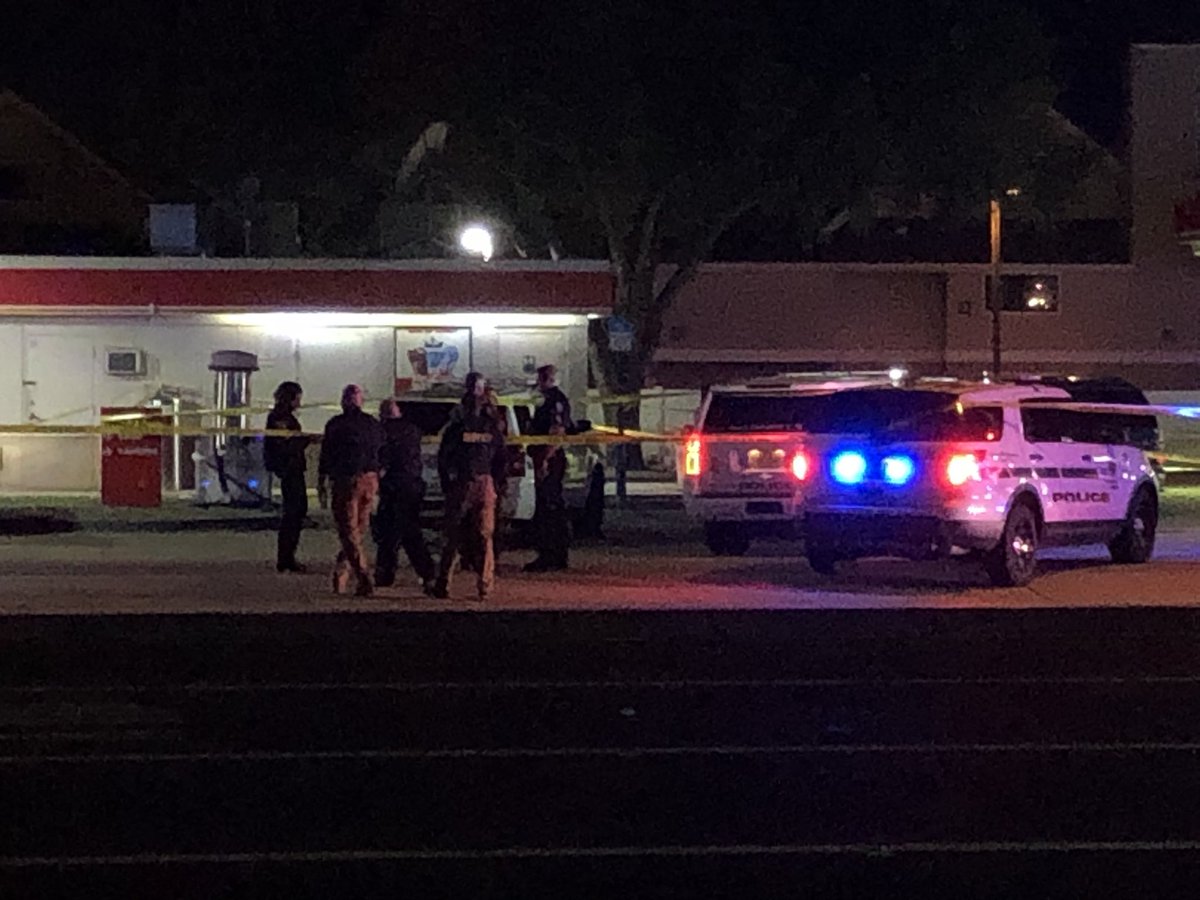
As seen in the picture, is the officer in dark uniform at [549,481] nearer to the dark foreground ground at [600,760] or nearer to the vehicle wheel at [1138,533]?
the dark foreground ground at [600,760]

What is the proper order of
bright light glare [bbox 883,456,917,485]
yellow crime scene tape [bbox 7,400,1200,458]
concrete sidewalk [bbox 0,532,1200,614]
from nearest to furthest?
concrete sidewalk [bbox 0,532,1200,614]
bright light glare [bbox 883,456,917,485]
yellow crime scene tape [bbox 7,400,1200,458]

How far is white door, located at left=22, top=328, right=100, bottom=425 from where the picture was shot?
31.2m

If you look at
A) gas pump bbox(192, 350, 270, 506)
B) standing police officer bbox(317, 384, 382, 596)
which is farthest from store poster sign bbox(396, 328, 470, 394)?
standing police officer bbox(317, 384, 382, 596)

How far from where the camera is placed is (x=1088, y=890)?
8109 millimetres

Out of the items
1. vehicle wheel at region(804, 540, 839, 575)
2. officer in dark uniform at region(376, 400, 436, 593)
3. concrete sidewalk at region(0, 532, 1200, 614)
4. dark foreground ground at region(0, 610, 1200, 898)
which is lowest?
dark foreground ground at region(0, 610, 1200, 898)

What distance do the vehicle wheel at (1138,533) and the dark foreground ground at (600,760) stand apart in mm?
4494

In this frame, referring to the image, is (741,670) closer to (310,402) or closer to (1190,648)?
(1190,648)

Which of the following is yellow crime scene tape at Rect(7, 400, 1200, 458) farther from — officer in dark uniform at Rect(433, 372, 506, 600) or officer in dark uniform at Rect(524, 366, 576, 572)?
officer in dark uniform at Rect(433, 372, 506, 600)

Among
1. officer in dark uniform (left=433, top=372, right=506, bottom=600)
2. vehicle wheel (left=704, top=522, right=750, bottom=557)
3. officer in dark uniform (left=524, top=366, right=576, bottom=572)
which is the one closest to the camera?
officer in dark uniform (left=433, top=372, right=506, bottom=600)

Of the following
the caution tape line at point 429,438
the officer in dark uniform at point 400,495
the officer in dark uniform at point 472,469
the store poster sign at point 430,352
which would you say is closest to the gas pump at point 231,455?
the caution tape line at point 429,438

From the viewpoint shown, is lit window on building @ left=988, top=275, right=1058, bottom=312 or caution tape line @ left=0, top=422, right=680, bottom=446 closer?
caution tape line @ left=0, top=422, right=680, bottom=446

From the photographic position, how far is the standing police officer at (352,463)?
1770 cm

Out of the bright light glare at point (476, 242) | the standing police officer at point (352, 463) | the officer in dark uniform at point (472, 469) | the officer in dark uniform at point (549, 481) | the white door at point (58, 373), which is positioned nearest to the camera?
the officer in dark uniform at point (472, 469)

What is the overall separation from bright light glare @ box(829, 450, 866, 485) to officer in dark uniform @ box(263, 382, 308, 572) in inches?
193
